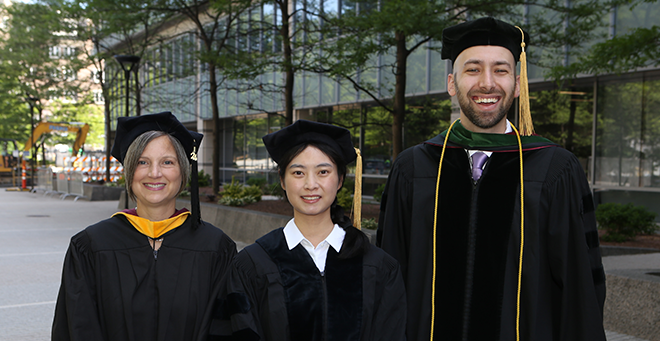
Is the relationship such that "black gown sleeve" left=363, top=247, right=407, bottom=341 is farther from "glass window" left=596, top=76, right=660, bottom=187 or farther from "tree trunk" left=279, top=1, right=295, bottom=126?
"glass window" left=596, top=76, right=660, bottom=187

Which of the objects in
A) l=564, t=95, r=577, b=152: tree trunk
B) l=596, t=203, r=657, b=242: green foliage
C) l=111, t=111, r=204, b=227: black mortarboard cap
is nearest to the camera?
l=111, t=111, r=204, b=227: black mortarboard cap

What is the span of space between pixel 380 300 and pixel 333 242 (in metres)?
0.31

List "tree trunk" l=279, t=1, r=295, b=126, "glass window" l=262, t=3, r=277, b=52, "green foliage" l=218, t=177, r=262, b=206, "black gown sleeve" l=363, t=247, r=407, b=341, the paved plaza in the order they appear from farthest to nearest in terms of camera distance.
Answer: "glass window" l=262, t=3, r=277, b=52
"green foliage" l=218, t=177, r=262, b=206
"tree trunk" l=279, t=1, r=295, b=126
the paved plaza
"black gown sleeve" l=363, t=247, r=407, b=341

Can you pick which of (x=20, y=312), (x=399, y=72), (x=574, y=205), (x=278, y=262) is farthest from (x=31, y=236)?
(x=574, y=205)

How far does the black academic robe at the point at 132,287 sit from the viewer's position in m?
2.47

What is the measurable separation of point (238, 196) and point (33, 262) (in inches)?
Answer: 176

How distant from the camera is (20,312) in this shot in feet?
19.5

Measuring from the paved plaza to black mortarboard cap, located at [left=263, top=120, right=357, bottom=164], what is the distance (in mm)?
3873

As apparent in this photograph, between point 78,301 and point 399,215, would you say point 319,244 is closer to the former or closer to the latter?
point 399,215

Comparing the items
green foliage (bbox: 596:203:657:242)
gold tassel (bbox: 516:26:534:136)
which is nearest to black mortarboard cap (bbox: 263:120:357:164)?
gold tassel (bbox: 516:26:534:136)

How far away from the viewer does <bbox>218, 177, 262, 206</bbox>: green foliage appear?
468 inches

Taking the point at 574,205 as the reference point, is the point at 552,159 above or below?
above

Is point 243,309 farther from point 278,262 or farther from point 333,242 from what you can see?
point 333,242

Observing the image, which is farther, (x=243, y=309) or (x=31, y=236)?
(x=31, y=236)
